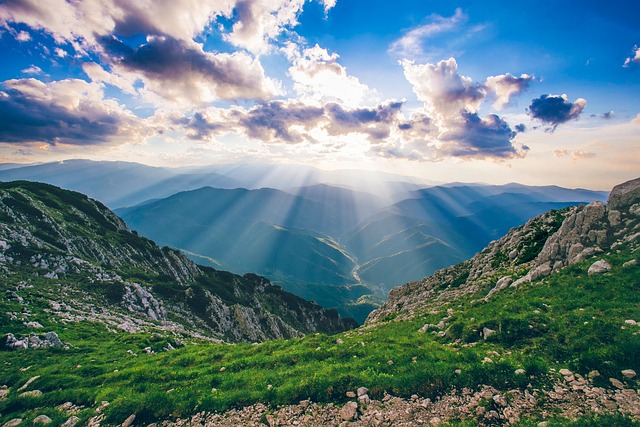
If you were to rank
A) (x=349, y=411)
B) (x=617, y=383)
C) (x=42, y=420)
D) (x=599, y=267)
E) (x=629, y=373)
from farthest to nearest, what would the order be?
(x=599, y=267)
(x=42, y=420)
(x=349, y=411)
(x=629, y=373)
(x=617, y=383)

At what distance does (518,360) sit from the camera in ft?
42.1

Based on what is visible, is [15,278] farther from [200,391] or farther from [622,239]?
[622,239]

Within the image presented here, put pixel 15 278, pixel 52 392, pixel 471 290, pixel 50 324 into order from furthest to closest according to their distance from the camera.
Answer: pixel 15 278 < pixel 471 290 < pixel 50 324 < pixel 52 392

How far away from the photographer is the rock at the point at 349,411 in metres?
10.8

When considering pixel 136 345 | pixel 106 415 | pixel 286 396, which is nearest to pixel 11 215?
pixel 136 345

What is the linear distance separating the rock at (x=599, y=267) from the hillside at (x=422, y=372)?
65 mm

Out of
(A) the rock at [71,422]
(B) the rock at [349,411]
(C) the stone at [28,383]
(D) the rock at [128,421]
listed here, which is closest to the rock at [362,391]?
(B) the rock at [349,411]

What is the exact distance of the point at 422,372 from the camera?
12750mm

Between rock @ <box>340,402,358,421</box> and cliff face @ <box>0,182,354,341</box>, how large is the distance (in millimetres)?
36214

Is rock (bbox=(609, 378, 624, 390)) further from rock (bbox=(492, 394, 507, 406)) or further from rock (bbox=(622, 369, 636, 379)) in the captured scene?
rock (bbox=(492, 394, 507, 406))

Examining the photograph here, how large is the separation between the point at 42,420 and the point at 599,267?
32688 millimetres

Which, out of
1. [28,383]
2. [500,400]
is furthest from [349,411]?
[28,383]

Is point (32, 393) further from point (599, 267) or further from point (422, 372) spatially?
point (599, 267)

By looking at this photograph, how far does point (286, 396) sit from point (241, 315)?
2978 inches
